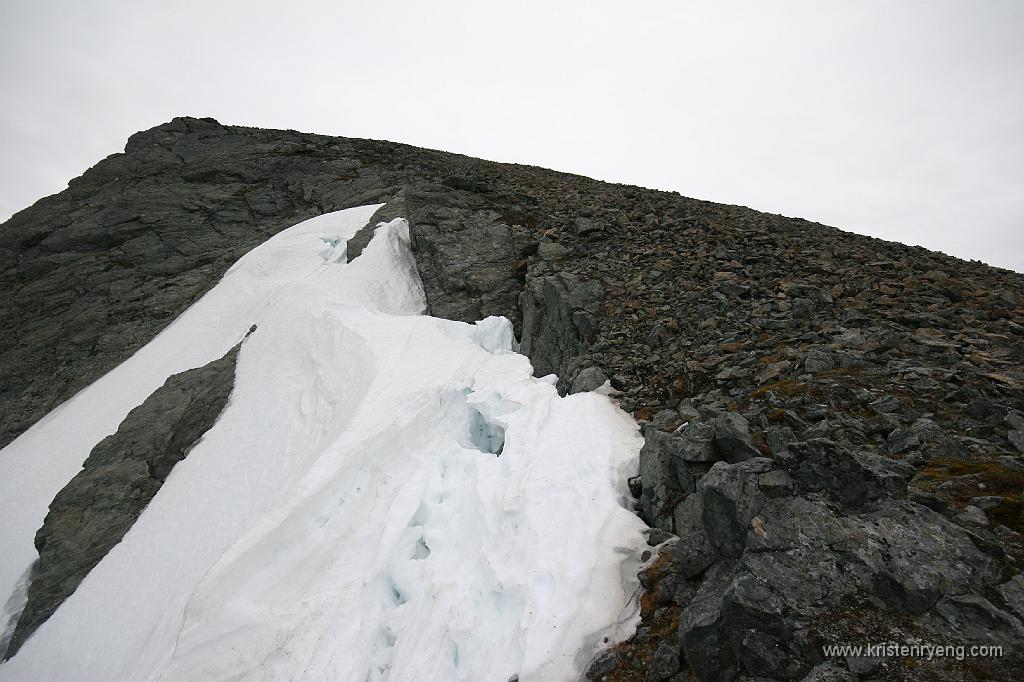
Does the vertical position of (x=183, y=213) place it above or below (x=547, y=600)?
above

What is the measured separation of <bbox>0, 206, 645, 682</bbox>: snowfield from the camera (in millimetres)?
7480

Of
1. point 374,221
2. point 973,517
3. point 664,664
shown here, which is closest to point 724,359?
point 973,517

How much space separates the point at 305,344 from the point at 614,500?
449 inches

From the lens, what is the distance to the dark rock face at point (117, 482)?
1207 cm

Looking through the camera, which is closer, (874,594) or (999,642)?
(999,642)

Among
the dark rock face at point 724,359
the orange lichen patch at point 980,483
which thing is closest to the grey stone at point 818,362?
the dark rock face at point 724,359

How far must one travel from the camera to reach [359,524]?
992cm

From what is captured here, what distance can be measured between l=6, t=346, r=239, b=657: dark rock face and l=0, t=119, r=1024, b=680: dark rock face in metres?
7.35

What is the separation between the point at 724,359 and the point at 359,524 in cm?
869

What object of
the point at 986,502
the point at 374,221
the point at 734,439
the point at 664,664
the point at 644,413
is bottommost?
the point at 664,664

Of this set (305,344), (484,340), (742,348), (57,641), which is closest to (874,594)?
(742,348)

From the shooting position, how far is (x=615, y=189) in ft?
81.8

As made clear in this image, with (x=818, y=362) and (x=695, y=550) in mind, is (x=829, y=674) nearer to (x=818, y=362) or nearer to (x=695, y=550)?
(x=695, y=550)

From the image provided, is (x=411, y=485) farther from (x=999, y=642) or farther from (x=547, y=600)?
(x=999, y=642)
